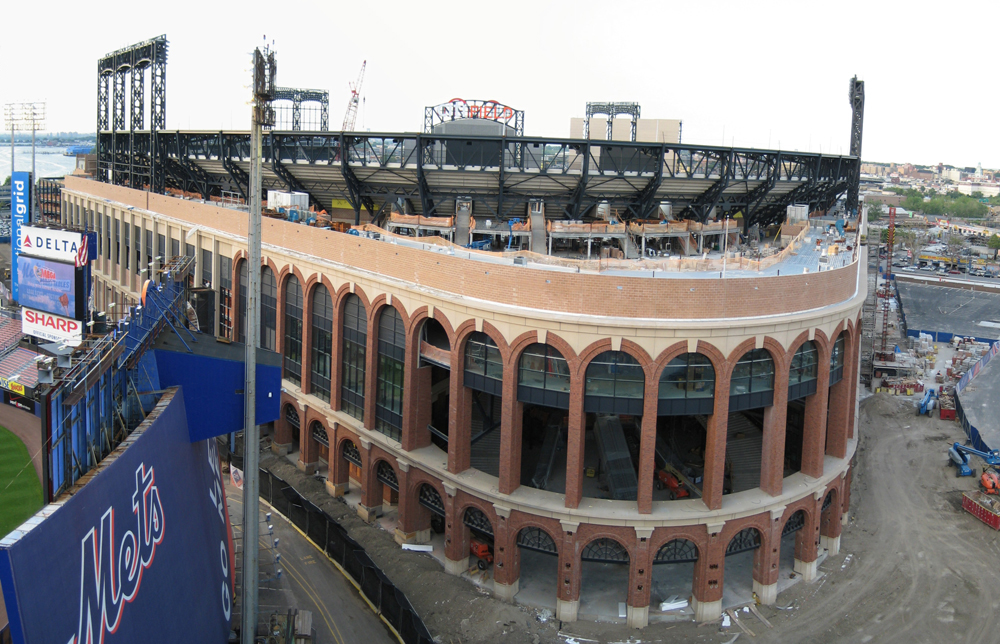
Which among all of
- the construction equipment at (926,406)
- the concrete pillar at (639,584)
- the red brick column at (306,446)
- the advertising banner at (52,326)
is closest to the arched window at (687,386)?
the concrete pillar at (639,584)

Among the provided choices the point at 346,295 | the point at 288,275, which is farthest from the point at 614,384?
the point at 288,275

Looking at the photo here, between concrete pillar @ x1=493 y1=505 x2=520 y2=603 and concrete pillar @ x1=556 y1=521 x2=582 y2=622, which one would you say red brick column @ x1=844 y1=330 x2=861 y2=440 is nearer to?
concrete pillar @ x1=556 y1=521 x2=582 y2=622

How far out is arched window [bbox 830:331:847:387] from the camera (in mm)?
34562

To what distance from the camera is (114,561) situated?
52.1ft

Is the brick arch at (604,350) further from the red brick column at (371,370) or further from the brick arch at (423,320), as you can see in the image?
the red brick column at (371,370)

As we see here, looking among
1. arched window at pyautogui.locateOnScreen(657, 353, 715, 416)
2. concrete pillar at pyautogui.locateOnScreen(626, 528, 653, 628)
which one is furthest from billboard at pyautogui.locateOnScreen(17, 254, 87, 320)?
concrete pillar at pyautogui.locateOnScreen(626, 528, 653, 628)

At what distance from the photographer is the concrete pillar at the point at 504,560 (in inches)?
1210

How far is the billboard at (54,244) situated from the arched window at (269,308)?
63.4 feet

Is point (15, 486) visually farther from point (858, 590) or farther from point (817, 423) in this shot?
point (858, 590)

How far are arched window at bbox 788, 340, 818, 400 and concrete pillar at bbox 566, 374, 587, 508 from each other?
911cm

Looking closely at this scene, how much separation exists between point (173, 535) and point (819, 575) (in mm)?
27548

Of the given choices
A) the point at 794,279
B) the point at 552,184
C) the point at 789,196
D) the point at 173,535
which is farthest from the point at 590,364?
the point at 789,196

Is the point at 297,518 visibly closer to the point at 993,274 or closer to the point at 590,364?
the point at 590,364

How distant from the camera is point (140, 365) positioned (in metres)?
21.3
